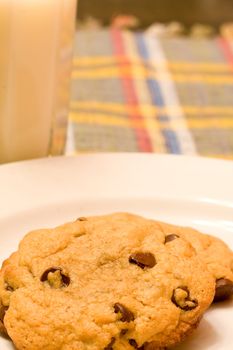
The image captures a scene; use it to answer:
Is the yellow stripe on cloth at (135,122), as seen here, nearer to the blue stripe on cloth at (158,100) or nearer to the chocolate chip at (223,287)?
the blue stripe on cloth at (158,100)

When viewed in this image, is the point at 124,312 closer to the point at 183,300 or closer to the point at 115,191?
the point at 183,300

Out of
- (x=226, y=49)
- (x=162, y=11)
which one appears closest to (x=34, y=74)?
(x=226, y=49)

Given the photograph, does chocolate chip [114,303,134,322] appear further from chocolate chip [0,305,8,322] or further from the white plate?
the white plate

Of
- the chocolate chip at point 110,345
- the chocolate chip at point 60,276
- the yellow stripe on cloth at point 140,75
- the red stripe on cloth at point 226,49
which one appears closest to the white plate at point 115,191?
the chocolate chip at point 60,276

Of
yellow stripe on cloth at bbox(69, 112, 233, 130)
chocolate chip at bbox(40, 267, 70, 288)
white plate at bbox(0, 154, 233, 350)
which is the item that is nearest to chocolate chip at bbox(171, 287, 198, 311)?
chocolate chip at bbox(40, 267, 70, 288)

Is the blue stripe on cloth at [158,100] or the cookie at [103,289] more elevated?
the cookie at [103,289]
